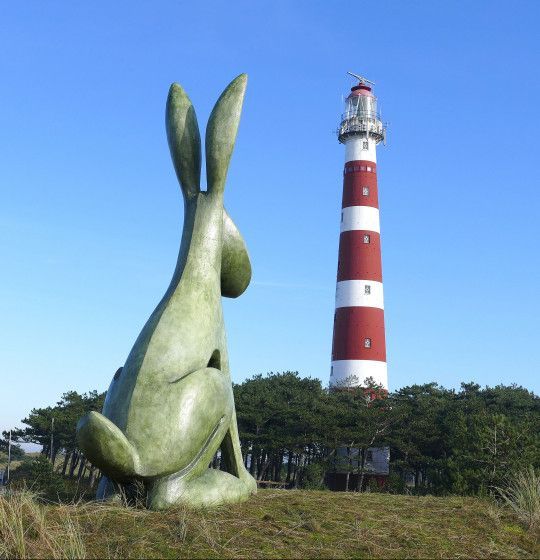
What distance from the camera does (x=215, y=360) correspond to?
366 inches

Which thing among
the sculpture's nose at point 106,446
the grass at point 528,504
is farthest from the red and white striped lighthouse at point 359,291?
the sculpture's nose at point 106,446

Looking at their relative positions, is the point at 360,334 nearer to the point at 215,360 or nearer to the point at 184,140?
the point at 215,360

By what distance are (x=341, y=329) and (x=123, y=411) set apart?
24.0 metres

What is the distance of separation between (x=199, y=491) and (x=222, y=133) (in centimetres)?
435

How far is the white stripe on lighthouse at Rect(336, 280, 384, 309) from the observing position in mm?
31469

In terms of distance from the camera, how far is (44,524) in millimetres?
6895

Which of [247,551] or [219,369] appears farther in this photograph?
[219,369]

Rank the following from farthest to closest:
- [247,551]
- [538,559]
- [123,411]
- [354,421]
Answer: [354,421] → [123,411] → [538,559] → [247,551]

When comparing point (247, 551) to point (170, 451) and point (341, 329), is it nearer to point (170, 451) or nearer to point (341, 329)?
point (170, 451)

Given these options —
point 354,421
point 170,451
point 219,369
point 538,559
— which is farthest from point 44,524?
point 354,421

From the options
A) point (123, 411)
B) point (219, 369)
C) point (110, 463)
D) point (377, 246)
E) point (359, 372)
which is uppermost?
point (377, 246)

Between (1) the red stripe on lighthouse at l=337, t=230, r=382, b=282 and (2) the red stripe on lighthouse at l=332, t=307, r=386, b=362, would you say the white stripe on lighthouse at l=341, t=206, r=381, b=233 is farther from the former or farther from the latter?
(2) the red stripe on lighthouse at l=332, t=307, r=386, b=362

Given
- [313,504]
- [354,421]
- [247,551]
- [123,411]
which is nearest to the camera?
[247,551]

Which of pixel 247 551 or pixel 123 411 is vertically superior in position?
pixel 123 411
